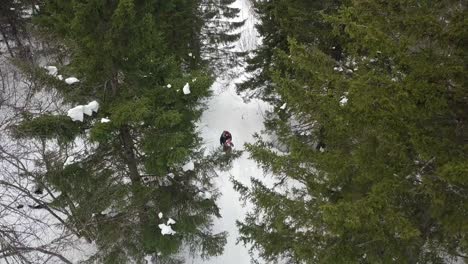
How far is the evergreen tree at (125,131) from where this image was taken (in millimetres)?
7004

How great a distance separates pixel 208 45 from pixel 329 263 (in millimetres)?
16520

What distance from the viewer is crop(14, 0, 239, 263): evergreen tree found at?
7.00 m

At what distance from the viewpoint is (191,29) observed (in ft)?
55.1

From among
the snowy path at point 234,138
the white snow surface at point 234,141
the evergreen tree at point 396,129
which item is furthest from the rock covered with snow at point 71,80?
the snowy path at point 234,138

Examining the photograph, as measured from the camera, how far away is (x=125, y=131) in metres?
8.34

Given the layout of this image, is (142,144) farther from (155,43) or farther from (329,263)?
(329,263)

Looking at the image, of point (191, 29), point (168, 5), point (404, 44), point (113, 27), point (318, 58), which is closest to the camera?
point (404, 44)

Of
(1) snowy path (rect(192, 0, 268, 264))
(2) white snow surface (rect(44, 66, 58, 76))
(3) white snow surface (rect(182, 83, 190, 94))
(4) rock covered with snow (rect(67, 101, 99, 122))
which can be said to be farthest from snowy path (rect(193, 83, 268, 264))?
(2) white snow surface (rect(44, 66, 58, 76))

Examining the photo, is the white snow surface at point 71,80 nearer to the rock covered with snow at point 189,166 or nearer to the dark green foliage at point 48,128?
the dark green foliage at point 48,128

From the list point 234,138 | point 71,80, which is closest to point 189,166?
point 71,80

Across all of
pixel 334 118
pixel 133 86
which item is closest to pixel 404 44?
pixel 334 118

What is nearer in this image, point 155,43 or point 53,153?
point 155,43

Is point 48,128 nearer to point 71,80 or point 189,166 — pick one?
point 71,80

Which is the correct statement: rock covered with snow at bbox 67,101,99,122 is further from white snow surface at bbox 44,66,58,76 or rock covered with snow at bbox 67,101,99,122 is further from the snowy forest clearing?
white snow surface at bbox 44,66,58,76
